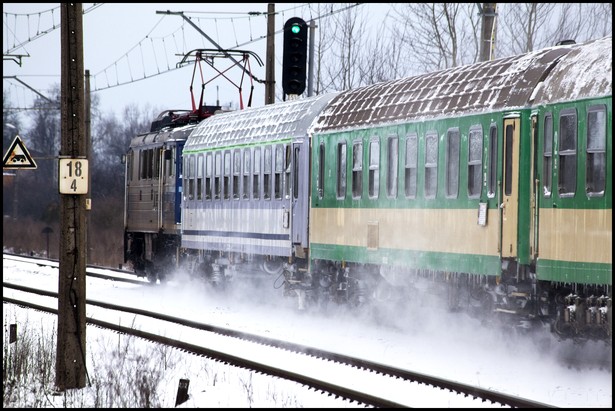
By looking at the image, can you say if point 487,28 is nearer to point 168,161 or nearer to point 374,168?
point 374,168

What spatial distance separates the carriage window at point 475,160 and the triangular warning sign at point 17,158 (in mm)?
9120

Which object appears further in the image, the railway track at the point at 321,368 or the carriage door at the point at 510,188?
the carriage door at the point at 510,188

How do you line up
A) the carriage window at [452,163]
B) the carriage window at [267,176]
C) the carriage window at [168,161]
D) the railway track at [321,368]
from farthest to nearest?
the carriage window at [168,161]
the carriage window at [267,176]
the carriage window at [452,163]
the railway track at [321,368]

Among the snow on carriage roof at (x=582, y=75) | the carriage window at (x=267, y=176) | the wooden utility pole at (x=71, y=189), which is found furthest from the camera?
the carriage window at (x=267, y=176)

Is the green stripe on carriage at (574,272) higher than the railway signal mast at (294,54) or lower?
lower

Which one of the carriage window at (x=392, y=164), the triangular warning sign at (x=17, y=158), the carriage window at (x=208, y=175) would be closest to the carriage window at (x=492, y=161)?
the carriage window at (x=392, y=164)

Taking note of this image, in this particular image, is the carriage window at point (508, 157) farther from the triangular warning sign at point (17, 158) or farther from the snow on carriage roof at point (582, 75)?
the triangular warning sign at point (17, 158)

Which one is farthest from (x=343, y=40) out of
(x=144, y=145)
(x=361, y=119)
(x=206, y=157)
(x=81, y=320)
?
(x=81, y=320)

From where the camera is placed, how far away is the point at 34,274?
33.9 m

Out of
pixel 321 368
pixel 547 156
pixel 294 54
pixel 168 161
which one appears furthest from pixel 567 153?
pixel 168 161

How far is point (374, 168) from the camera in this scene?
1831 cm

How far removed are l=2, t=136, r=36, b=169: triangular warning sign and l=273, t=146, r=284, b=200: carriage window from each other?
4427 mm

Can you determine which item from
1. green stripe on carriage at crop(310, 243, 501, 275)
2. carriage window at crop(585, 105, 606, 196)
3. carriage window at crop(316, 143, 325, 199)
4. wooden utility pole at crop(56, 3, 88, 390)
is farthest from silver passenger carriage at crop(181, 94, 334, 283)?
wooden utility pole at crop(56, 3, 88, 390)

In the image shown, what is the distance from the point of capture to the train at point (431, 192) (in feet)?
43.7
